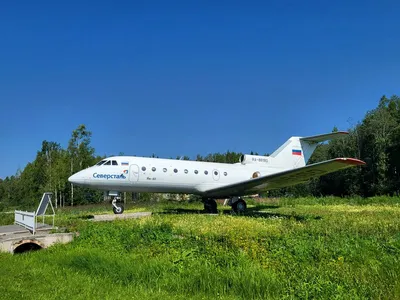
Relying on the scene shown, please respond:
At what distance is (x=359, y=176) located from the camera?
55.2 m

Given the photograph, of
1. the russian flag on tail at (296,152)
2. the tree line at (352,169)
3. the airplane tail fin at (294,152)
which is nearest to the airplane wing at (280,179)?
the airplane tail fin at (294,152)

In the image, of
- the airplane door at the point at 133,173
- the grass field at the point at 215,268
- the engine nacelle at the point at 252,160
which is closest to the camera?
the grass field at the point at 215,268

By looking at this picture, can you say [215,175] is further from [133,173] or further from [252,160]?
[133,173]

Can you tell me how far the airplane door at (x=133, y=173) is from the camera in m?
20.0

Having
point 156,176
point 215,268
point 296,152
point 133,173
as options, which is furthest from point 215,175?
point 215,268

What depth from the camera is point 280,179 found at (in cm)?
1922

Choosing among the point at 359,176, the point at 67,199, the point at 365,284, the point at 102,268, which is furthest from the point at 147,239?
the point at 67,199

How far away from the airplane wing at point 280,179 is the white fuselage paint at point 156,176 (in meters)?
1.02

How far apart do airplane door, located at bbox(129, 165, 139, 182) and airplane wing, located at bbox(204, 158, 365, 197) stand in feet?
14.4

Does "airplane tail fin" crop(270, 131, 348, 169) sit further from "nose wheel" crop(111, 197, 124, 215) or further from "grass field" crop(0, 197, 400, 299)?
"grass field" crop(0, 197, 400, 299)

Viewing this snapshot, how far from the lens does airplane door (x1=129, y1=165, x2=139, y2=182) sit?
2000 centimetres

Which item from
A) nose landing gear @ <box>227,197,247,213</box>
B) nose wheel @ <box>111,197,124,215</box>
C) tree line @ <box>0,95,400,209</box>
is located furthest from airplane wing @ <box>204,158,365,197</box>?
tree line @ <box>0,95,400,209</box>

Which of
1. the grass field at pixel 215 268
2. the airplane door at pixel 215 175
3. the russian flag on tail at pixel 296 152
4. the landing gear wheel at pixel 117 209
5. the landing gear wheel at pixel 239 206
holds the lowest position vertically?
the grass field at pixel 215 268

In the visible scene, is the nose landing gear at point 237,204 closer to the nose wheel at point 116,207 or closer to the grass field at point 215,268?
the nose wheel at point 116,207
